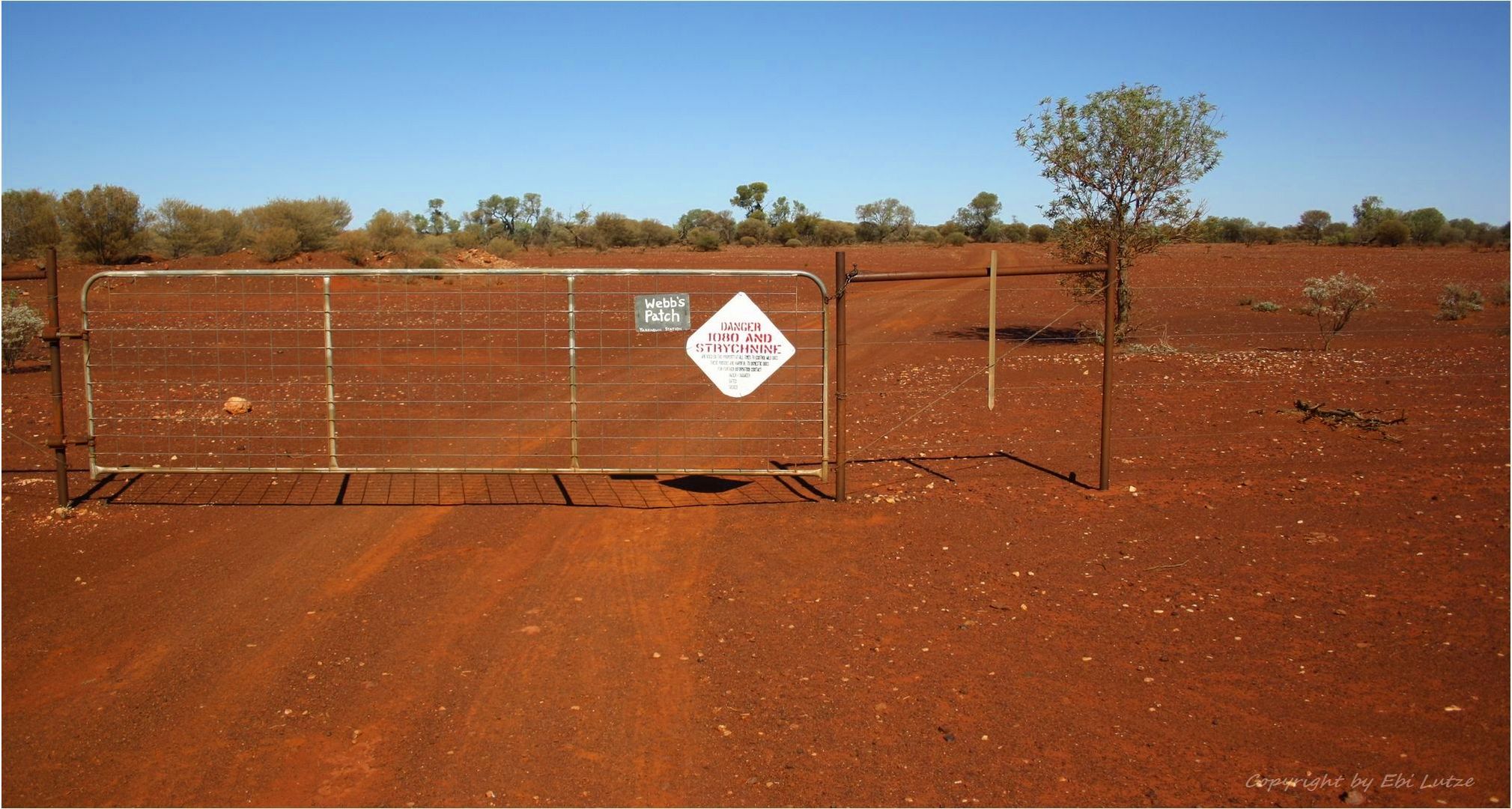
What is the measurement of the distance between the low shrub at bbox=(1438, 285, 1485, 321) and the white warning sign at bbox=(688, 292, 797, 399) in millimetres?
20009

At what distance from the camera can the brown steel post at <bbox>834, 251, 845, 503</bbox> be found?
8367 millimetres

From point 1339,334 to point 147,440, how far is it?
17727 millimetres

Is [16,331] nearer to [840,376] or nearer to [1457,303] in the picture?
[840,376]

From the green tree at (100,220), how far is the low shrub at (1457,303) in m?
41.0

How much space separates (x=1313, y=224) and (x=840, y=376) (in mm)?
80507

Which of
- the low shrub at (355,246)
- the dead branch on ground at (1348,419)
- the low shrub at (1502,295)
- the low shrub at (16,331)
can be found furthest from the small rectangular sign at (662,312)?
the low shrub at (355,246)

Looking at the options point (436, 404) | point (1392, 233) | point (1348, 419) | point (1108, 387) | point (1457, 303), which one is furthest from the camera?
point (1392, 233)

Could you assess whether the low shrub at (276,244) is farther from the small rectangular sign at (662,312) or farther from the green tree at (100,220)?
the small rectangular sign at (662,312)

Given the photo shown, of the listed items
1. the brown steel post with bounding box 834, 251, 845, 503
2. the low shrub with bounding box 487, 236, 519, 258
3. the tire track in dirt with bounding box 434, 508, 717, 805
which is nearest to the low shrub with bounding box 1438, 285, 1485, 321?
the brown steel post with bounding box 834, 251, 845, 503

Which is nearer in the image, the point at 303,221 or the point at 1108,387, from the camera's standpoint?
the point at 1108,387

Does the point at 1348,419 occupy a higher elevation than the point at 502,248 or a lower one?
lower

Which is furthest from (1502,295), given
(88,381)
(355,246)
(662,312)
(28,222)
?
(28,222)

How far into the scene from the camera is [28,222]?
121ft

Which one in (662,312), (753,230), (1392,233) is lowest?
(662,312)
